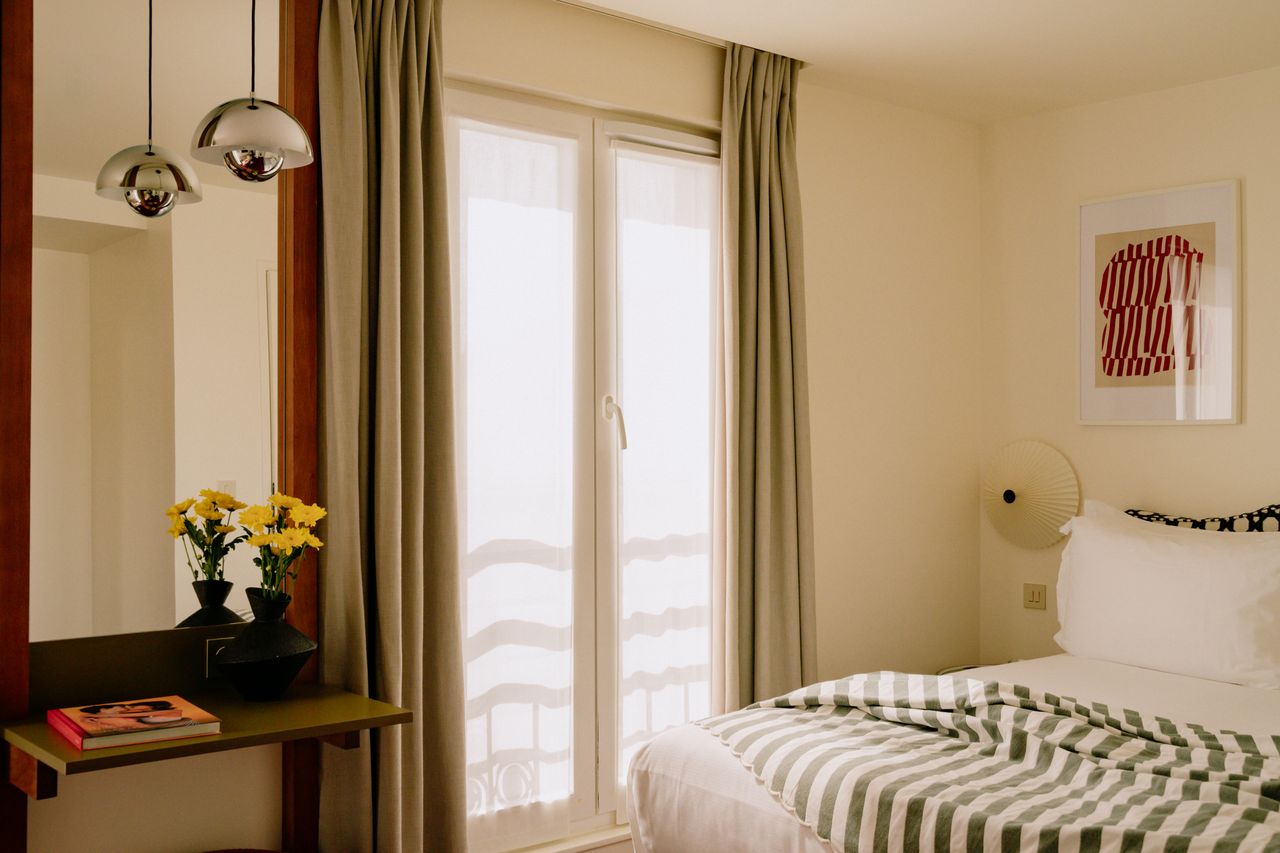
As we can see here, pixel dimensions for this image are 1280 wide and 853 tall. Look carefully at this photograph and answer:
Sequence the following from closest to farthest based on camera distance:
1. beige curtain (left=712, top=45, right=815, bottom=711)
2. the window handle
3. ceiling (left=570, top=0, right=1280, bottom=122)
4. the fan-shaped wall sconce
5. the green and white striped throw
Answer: the green and white striped throw, ceiling (left=570, top=0, right=1280, bottom=122), the window handle, beige curtain (left=712, top=45, right=815, bottom=711), the fan-shaped wall sconce

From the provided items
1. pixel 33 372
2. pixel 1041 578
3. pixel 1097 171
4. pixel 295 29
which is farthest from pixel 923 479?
pixel 33 372

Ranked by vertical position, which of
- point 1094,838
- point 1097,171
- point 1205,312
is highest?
point 1097,171

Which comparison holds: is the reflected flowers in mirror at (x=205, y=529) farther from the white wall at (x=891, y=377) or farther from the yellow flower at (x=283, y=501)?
the white wall at (x=891, y=377)

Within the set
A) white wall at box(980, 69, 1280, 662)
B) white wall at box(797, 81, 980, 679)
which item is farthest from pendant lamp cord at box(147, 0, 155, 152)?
white wall at box(980, 69, 1280, 662)

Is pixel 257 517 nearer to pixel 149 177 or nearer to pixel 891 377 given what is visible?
pixel 149 177

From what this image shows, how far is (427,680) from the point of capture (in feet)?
8.76

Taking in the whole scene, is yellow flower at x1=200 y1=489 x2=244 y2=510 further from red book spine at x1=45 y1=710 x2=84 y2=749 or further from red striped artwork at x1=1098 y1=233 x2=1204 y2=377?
red striped artwork at x1=1098 y1=233 x2=1204 y2=377

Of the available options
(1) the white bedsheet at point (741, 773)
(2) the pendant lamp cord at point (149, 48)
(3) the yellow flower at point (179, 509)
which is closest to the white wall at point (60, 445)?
(3) the yellow flower at point (179, 509)

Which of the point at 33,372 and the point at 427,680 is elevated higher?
the point at 33,372

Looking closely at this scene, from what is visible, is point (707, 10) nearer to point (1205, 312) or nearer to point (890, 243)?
point (890, 243)

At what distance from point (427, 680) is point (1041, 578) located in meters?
2.33

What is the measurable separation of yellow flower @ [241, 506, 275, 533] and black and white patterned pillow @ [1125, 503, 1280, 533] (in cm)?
266

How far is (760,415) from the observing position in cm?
331

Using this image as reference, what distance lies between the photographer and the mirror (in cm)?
223
